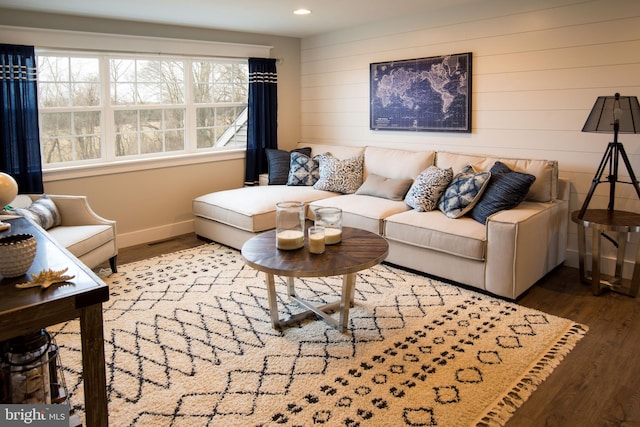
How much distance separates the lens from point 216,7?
434 centimetres

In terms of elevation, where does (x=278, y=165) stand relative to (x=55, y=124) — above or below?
below

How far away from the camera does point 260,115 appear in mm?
5879

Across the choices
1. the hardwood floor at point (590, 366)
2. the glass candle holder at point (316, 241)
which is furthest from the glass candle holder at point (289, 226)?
the hardwood floor at point (590, 366)

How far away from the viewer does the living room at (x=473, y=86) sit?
12.8 ft

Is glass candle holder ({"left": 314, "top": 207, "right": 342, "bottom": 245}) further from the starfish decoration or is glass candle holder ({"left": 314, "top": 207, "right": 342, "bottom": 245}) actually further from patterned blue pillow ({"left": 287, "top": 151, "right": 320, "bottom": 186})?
patterned blue pillow ({"left": 287, "top": 151, "right": 320, "bottom": 186})

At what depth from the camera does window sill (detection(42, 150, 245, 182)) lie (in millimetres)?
4547

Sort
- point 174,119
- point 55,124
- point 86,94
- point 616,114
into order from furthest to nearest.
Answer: point 174,119 < point 86,94 < point 55,124 < point 616,114

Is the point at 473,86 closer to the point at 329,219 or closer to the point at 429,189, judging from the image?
the point at 429,189

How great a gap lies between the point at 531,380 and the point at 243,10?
3.60 m

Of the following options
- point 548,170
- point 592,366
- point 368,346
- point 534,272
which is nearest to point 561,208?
point 548,170

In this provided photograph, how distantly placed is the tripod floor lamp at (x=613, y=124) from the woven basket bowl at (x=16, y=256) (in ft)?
11.2

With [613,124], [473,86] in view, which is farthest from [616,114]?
[473,86]

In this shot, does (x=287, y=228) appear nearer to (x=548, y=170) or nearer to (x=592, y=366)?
(x=592, y=366)

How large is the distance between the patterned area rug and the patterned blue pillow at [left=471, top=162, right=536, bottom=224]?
613 millimetres
